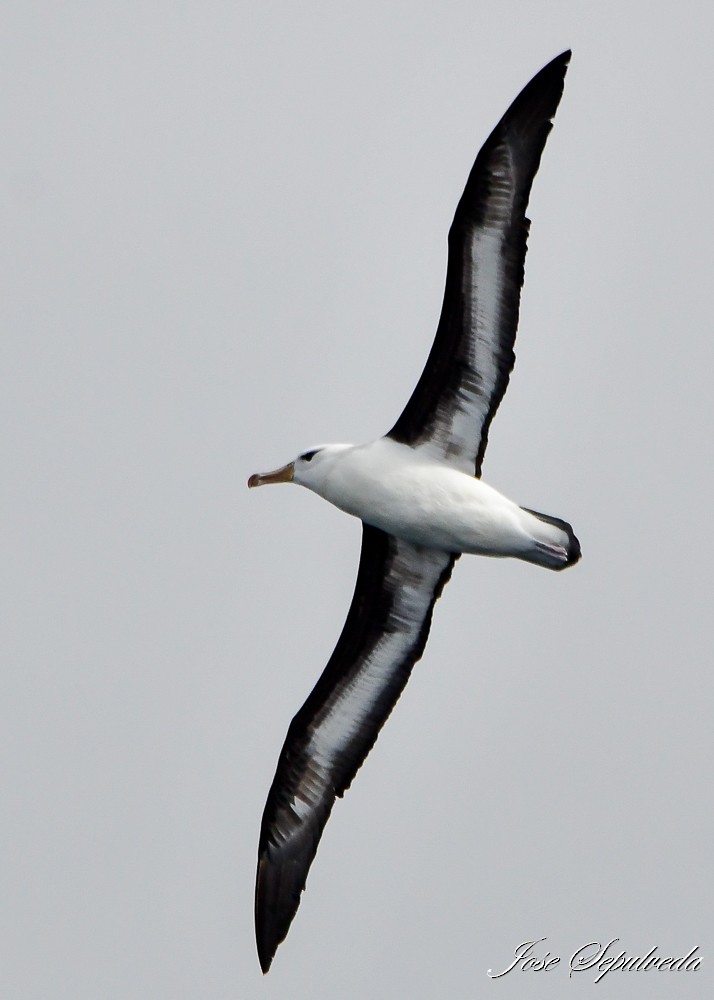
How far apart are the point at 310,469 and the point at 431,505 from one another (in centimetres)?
119

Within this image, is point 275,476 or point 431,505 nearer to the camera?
point 431,505

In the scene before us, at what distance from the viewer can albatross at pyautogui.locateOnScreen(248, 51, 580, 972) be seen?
14.2 m

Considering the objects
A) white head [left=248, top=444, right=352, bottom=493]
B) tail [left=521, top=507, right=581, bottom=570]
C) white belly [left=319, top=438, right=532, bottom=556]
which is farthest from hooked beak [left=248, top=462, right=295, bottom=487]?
tail [left=521, top=507, right=581, bottom=570]

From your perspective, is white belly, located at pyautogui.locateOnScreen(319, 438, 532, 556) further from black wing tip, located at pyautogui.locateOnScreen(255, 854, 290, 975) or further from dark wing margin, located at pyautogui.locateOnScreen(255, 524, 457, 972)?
black wing tip, located at pyautogui.locateOnScreen(255, 854, 290, 975)

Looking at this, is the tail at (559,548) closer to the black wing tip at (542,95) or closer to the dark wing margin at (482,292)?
the dark wing margin at (482,292)

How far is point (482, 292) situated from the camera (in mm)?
14562

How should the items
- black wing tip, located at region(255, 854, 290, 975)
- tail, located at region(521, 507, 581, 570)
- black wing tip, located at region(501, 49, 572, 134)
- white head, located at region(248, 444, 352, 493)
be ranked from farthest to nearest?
black wing tip, located at region(255, 854, 290, 975), white head, located at region(248, 444, 352, 493), tail, located at region(521, 507, 581, 570), black wing tip, located at region(501, 49, 572, 134)

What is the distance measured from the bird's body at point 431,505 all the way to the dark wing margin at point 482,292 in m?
0.26

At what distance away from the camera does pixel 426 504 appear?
15.0 metres

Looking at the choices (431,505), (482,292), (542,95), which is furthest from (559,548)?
(542,95)

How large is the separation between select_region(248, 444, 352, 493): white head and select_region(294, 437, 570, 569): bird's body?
0.02 m

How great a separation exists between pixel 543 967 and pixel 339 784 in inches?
93.9

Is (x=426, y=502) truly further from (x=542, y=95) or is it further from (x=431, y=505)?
(x=542, y=95)

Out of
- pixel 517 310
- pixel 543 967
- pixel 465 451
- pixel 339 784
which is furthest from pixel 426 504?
pixel 543 967
